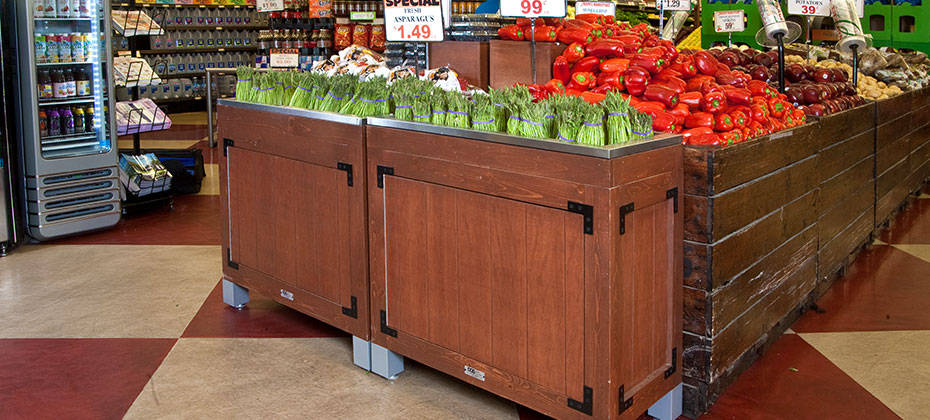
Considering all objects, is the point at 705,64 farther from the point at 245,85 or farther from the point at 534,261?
the point at 245,85

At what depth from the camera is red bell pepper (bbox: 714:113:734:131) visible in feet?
10.5

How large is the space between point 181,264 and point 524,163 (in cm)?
299

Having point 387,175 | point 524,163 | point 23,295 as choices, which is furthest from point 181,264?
point 524,163

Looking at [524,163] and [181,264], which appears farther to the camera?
[181,264]

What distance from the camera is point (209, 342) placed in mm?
3750

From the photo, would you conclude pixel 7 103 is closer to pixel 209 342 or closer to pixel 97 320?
pixel 97 320

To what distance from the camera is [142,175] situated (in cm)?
615

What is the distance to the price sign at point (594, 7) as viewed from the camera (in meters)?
5.06

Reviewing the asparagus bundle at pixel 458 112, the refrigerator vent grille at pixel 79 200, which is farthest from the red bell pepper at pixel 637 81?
the refrigerator vent grille at pixel 79 200

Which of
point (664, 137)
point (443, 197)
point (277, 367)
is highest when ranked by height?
point (664, 137)

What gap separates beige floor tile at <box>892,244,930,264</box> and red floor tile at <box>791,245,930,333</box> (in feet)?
0.20

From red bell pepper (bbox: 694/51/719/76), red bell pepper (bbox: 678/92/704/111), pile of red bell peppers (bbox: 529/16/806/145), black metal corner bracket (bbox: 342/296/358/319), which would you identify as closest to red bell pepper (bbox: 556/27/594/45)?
pile of red bell peppers (bbox: 529/16/806/145)

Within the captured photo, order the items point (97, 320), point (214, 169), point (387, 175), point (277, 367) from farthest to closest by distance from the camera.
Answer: point (214, 169)
point (97, 320)
point (277, 367)
point (387, 175)

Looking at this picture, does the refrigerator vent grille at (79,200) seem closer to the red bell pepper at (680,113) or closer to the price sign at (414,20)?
the price sign at (414,20)
